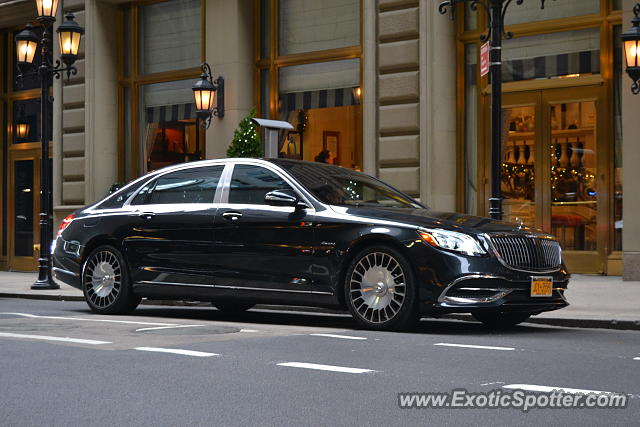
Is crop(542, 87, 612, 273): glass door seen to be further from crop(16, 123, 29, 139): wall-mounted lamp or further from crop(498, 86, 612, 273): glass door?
crop(16, 123, 29, 139): wall-mounted lamp

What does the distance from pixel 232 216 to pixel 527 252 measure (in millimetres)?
2909

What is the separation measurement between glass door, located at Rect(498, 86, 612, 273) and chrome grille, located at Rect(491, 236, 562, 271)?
21.1ft

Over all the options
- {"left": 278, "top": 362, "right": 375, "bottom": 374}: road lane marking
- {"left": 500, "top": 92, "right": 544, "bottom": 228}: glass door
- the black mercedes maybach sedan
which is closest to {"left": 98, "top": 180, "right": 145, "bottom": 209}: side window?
the black mercedes maybach sedan

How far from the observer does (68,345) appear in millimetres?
8742

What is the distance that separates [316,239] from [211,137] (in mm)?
10715

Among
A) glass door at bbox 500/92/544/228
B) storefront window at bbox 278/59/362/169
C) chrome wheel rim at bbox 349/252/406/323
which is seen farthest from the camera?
storefront window at bbox 278/59/362/169

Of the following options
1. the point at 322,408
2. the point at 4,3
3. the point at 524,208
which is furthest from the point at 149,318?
the point at 4,3

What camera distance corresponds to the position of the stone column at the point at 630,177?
612 inches

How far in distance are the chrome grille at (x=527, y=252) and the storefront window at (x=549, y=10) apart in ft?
23.6

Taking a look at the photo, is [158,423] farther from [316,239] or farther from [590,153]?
[590,153]

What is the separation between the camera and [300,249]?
10.3 m

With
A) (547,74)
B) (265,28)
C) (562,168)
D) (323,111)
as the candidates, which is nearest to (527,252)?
(562,168)

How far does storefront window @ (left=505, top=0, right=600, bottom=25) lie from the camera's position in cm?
1642

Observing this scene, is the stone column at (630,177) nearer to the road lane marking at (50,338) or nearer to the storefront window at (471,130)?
the storefront window at (471,130)
